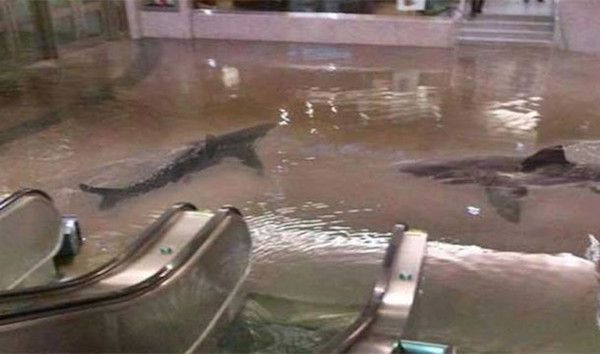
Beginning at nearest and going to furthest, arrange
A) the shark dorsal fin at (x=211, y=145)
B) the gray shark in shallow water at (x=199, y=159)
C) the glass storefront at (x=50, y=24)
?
the gray shark in shallow water at (x=199, y=159) < the shark dorsal fin at (x=211, y=145) < the glass storefront at (x=50, y=24)

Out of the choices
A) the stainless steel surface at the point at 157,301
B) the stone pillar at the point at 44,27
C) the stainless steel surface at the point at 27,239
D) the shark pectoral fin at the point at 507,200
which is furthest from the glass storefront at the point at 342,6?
the stainless steel surface at the point at 27,239

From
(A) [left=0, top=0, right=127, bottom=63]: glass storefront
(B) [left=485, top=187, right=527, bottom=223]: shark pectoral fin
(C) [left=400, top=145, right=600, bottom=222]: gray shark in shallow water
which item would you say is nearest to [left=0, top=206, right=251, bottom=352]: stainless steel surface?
(B) [left=485, top=187, right=527, bottom=223]: shark pectoral fin

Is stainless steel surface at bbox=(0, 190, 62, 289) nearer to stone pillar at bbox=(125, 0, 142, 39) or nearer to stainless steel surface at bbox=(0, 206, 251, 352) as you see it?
stainless steel surface at bbox=(0, 206, 251, 352)

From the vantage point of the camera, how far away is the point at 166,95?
8.19 metres

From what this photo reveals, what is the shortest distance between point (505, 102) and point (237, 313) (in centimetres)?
494

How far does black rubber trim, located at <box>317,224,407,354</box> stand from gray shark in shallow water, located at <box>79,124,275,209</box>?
8.53ft

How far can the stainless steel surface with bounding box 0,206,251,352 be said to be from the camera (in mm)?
2574

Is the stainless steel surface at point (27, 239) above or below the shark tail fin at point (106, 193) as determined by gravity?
above

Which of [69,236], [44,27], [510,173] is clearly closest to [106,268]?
[69,236]

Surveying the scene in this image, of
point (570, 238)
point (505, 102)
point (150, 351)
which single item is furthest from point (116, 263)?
point (505, 102)

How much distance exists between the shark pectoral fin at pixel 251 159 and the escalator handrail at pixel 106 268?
1750mm

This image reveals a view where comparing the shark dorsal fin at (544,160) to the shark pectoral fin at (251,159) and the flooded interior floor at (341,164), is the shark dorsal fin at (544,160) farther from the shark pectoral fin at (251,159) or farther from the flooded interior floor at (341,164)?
the shark pectoral fin at (251,159)

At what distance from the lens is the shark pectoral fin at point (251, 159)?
5.88 metres

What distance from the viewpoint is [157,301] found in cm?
303
